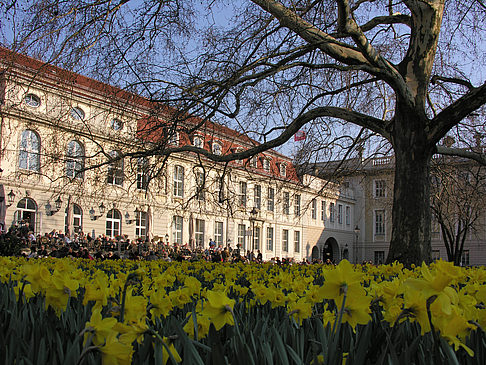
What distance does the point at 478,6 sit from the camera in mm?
8070

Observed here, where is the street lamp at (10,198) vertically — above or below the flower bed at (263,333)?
above

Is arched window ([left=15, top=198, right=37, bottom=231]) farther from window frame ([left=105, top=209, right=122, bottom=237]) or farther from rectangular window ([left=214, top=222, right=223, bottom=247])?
rectangular window ([left=214, top=222, right=223, bottom=247])

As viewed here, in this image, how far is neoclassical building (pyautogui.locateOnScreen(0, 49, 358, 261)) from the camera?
8.03m

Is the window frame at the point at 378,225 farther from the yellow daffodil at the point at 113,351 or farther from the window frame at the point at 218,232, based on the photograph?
the yellow daffodil at the point at 113,351

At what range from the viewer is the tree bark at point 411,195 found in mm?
8070

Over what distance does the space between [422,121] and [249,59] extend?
3.33 m

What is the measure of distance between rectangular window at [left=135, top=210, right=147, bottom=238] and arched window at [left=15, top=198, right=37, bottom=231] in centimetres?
753

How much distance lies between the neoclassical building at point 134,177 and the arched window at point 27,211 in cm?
5

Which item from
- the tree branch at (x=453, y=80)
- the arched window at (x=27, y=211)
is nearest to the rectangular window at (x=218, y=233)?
A: the arched window at (x=27, y=211)

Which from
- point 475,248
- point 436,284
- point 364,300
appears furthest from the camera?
point 475,248

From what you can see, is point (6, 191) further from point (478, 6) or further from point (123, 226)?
point (478, 6)

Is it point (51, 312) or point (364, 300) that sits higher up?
point (364, 300)

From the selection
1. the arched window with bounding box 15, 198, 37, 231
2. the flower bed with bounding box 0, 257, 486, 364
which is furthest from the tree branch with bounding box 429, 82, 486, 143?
the arched window with bounding box 15, 198, 37, 231

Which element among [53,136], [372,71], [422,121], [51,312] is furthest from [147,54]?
[51,312]
